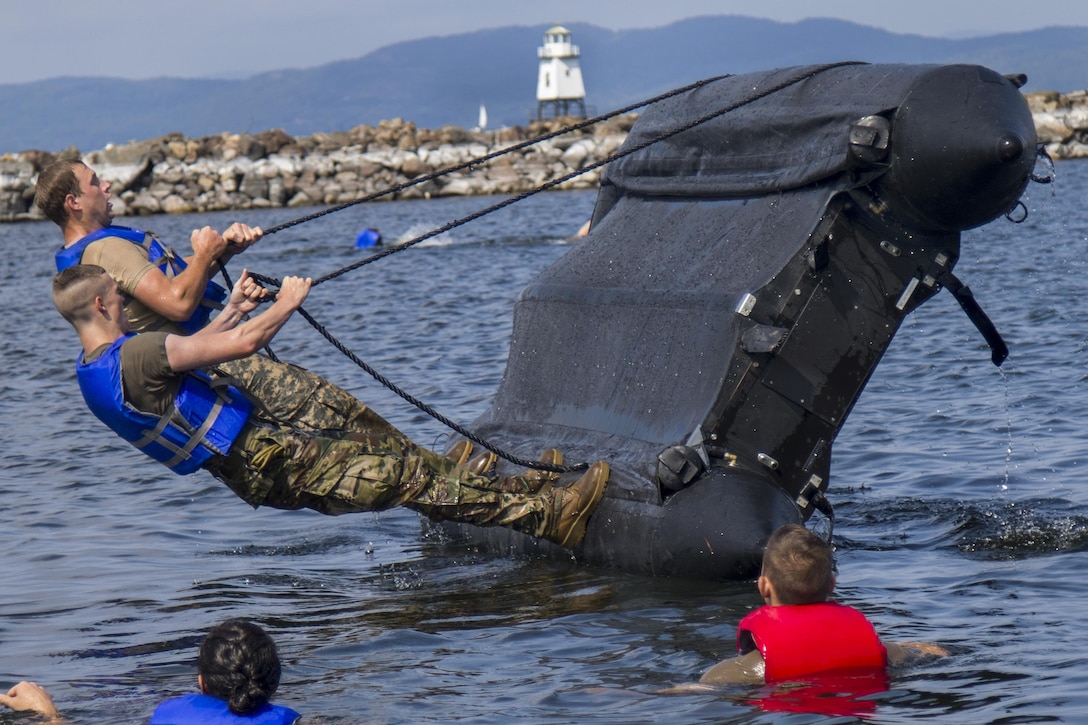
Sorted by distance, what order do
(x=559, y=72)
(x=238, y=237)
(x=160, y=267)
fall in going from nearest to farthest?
(x=238, y=237), (x=160, y=267), (x=559, y=72)

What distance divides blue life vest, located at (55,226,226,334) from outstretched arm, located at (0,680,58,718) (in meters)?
2.36

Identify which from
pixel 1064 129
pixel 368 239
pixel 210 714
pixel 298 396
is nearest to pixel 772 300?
pixel 298 396

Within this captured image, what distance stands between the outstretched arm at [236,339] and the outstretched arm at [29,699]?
160 centimetres

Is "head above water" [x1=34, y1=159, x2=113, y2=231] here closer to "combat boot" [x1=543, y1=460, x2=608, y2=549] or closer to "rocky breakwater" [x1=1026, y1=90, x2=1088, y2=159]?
"combat boot" [x1=543, y1=460, x2=608, y2=549]

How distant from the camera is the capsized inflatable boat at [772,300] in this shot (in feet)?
24.5

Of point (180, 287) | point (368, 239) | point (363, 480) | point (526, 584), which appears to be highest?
point (368, 239)

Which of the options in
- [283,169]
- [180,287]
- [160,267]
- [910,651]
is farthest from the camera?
[283,169]

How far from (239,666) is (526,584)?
3333mm

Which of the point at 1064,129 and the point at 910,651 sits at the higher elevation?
the point at 1064,129

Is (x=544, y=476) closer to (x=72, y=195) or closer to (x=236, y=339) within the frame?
(x=236, y=339)

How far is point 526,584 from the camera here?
8.12 meters

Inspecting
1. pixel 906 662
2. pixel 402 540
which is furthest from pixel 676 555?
pixel 402 540

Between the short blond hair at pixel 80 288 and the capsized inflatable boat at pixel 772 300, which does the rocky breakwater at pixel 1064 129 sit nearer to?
the capsized inflatable boat at pixel 772 300

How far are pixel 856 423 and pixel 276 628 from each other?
21.4 feet
